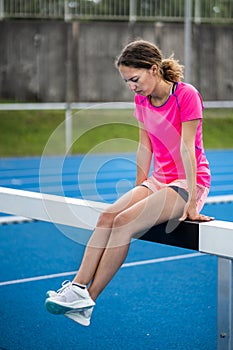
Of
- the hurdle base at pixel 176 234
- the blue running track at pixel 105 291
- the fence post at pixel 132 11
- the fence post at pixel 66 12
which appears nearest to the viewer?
the hurdle base at pixel 176 234

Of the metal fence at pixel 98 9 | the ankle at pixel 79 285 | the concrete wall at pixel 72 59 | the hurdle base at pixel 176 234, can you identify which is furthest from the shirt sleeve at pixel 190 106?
the metal fence at pixel 98 9

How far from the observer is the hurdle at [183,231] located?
2908mm

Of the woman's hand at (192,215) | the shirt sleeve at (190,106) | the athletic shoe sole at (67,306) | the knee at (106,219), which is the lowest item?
the athletic shoe sole at (67,306)

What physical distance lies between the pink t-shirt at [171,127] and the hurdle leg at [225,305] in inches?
17.4

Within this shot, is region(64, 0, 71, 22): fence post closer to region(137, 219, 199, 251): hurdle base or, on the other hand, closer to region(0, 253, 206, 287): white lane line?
region(0, 253, 206, 287): white lane line

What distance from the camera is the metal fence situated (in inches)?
647

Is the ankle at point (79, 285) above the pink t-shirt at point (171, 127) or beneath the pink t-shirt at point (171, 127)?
beneath

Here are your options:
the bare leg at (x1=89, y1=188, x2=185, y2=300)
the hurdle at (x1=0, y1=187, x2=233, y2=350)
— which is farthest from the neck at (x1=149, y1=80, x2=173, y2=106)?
the hurdle at (x1=0, y1=187, x2=233, y2=350)

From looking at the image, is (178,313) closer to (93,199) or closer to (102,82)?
(93,199)

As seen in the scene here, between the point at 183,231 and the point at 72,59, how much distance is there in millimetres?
14064

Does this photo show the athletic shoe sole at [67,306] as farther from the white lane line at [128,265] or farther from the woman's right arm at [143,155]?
the white lane line at [128,265]

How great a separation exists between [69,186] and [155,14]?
24.9 ft

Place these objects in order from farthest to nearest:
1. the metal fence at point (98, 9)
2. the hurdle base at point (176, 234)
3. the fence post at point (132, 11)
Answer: the fence post at point (132, 11) → the metal fence at point (98, 9) → the hurdle base at point (176, 234)

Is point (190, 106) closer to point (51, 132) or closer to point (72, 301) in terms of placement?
point (72, 301)
